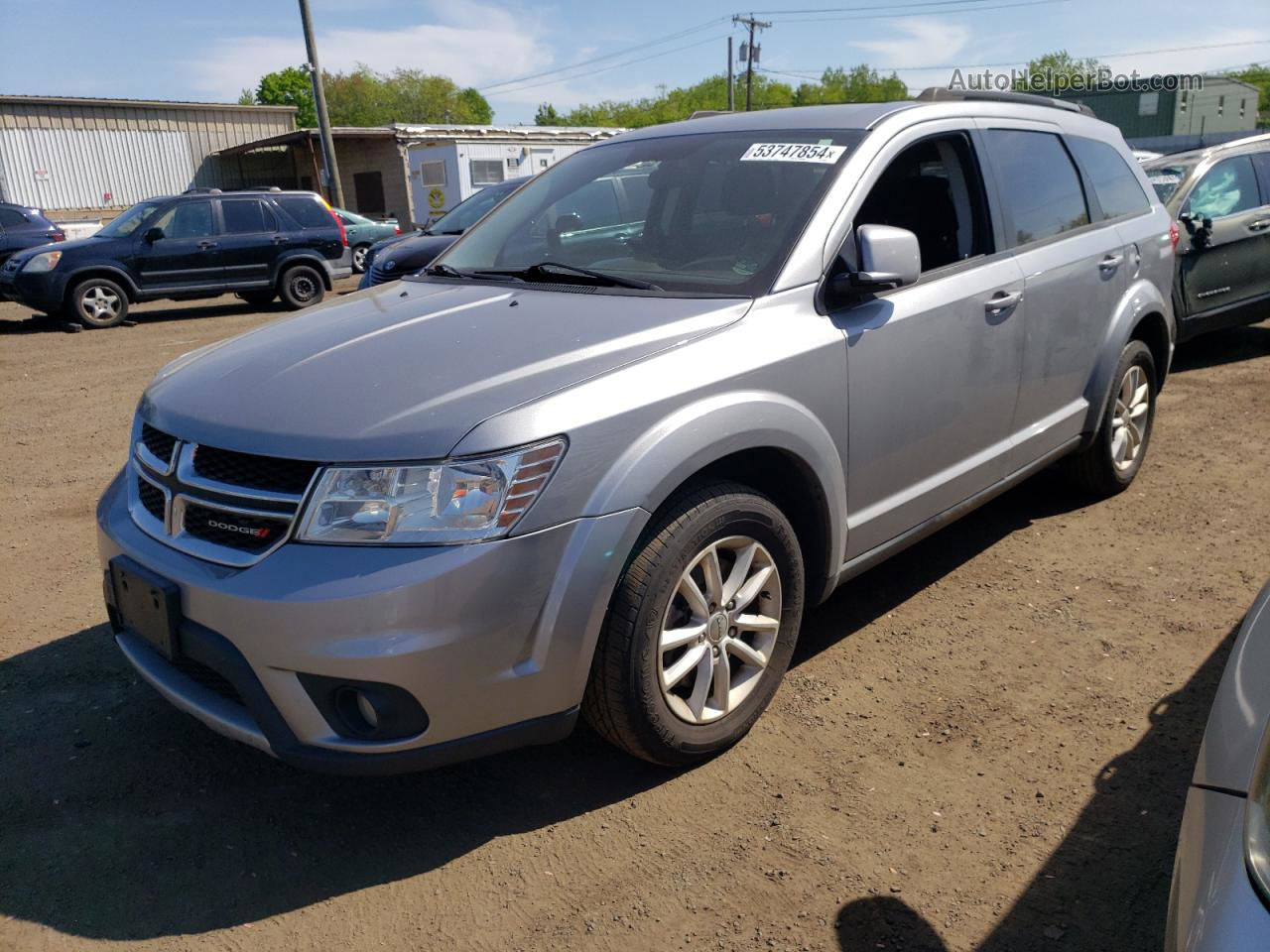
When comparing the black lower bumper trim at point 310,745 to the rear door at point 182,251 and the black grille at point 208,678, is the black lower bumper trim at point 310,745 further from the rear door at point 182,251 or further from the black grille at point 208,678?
the rear door at point 182,251

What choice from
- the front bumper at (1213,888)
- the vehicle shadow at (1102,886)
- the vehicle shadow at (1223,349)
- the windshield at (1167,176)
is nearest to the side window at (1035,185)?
the vehicle shadow at (1102,886)

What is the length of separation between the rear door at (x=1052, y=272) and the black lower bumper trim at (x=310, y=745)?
255 cm

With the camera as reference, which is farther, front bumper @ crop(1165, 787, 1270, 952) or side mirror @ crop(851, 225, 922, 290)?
side mirror @ crop(851, 225, 922, 290)

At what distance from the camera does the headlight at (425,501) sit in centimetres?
237

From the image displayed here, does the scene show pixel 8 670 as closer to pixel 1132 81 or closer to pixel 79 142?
pixel 79 142

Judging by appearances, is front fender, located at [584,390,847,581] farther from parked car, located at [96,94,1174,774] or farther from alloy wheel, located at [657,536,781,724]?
alloy wheel, located at [657,536,781,724]

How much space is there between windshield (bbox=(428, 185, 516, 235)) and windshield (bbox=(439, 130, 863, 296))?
6869 millimetres

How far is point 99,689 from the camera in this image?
139 inches

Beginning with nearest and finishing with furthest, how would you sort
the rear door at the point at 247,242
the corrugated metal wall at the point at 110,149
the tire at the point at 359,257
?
the rear door at the point at 247,242
the tire at the point at 359,257
the corrugated metal wall at the point at 110,149

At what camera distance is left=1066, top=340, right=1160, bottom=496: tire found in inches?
187

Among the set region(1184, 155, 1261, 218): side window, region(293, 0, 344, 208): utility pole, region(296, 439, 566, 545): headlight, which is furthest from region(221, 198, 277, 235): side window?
region(296, 439, 566, 545): headlight

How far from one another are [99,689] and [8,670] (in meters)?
0.42

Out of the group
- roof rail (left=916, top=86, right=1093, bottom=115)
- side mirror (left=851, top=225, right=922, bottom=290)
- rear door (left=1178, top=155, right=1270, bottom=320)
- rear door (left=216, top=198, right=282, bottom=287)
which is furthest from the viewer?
rear door (left=216, top=198, right=282, bottom=287)

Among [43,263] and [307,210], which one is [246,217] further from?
[43,263]
